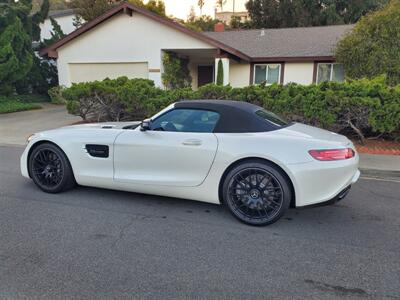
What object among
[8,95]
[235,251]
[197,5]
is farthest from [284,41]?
[197,5]

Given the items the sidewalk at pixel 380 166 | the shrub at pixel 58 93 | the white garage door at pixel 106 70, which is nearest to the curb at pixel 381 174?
the sidewalk at pixel 380 166

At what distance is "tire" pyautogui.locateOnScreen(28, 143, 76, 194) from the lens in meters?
4.54

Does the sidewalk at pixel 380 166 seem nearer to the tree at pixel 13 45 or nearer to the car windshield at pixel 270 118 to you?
the car windshield at pixel 270 118

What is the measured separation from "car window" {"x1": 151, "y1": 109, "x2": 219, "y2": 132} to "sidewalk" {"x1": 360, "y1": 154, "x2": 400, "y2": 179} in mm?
3661

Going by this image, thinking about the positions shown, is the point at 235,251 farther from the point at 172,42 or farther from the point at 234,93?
the point at 172,42

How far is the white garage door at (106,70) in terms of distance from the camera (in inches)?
580

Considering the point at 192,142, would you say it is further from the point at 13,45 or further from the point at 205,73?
the point at 205,73

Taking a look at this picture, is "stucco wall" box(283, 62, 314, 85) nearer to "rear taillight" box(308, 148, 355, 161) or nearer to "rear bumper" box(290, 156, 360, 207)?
"rear taillight" box(308, 148, 355, 161)

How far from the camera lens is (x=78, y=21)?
25.8 m

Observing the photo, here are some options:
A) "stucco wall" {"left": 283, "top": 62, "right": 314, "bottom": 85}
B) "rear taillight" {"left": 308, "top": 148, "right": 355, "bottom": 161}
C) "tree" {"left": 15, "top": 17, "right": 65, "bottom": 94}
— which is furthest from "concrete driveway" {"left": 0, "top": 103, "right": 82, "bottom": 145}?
"stucco wall" {"left": 283, "top": 62, "right": 314, "bottom": 85}

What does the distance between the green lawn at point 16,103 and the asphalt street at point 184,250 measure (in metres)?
12.0

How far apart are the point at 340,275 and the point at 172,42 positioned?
12.8 m

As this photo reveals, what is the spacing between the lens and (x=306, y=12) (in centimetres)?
2806

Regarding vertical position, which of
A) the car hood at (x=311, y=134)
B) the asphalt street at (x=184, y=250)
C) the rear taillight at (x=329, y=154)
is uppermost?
the car hood at (x=311, y=134)
